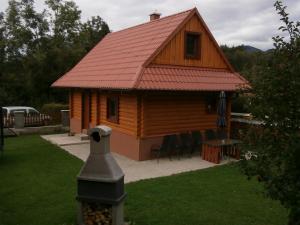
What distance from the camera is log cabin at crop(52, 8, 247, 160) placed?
1366 centimetres

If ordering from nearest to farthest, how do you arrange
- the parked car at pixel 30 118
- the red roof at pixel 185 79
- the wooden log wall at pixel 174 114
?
the red roof at pixel 185 79
the wooden log wall at pixel 174 114
the parked car at pixel 30 118

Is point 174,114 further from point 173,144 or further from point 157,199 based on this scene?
point 157,199

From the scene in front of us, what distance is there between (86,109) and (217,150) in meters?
8.58

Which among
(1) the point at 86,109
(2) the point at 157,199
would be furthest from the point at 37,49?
(2) the point at 157,199

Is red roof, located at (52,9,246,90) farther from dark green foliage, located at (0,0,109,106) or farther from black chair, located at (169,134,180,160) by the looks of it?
dark green foliage, located at (0,0,109,106)

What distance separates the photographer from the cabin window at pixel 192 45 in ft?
51.1

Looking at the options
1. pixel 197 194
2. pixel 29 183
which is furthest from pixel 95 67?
pixel 197 194

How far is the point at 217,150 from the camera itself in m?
13.4

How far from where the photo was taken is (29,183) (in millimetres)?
10453

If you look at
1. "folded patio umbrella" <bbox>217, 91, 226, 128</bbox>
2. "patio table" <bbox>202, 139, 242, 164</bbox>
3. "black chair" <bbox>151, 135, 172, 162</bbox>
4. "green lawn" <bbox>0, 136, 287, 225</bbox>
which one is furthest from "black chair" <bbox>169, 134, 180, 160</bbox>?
"green lawn" <bbox>0, 136, 287, 225</bbox>

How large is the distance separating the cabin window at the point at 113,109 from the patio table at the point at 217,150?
403 cm

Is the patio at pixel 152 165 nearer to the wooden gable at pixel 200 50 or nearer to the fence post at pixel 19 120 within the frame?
the wooden gable at pixel 200 50

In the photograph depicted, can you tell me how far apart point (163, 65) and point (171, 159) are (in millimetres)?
3873

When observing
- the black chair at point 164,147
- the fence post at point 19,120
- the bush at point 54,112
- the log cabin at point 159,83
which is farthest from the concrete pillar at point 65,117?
the black chair at point 164,147
